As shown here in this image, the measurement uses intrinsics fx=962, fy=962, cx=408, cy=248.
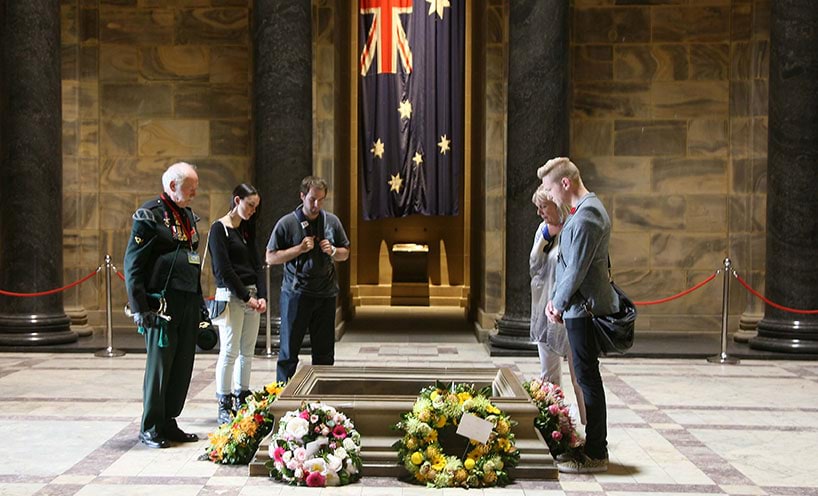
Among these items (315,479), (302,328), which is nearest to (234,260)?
(302,328)

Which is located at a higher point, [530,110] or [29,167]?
[530,110]

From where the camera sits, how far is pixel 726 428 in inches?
300

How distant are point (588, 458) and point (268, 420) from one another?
212cm

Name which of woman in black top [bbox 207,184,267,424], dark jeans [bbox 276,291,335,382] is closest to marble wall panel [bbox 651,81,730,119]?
dark jeans [bbox 276,291,335,382]

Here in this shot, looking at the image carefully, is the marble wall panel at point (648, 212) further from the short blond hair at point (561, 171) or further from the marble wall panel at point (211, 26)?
the short blond hair at point (561, 171)

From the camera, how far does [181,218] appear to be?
6926 mm

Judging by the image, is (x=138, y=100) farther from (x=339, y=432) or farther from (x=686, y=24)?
(x=339, y=432)

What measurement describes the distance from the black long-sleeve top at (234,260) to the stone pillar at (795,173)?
7037 millimetres

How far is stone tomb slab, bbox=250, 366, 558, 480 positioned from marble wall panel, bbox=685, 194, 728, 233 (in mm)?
7255

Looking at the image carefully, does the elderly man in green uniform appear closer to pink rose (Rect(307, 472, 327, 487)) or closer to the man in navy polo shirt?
the man in navy polo shirt

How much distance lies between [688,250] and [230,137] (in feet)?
21.9

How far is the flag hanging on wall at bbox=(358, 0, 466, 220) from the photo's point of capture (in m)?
14.2

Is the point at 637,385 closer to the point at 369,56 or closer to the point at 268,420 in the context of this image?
the point at 268,420

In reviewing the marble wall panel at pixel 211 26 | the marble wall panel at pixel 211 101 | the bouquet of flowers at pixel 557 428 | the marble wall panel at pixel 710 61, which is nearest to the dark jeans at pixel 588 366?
the bouquet of flowers at pixel 557 428
